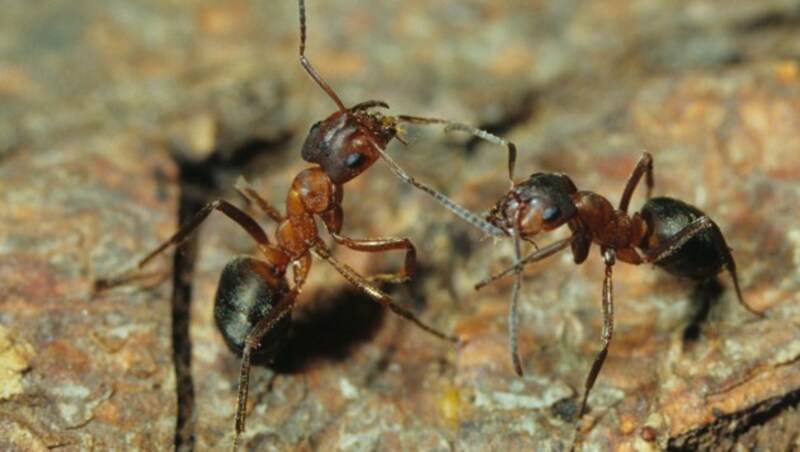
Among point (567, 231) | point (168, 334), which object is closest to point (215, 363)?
point (168, 334)

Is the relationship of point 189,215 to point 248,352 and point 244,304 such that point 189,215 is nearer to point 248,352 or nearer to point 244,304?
point 244,304

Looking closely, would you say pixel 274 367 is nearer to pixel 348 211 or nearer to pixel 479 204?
pixel 348 211

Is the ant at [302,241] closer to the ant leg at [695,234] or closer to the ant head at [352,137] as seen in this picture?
the ant head at [352,137]

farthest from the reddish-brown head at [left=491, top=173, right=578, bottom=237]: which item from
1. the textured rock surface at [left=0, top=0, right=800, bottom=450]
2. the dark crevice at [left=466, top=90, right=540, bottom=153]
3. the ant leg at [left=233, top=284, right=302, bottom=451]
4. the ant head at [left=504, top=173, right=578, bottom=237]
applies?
the dark crevice at [left=466, top=90, right=540, bottom=153]

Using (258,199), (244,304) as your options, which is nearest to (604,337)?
(244,304)

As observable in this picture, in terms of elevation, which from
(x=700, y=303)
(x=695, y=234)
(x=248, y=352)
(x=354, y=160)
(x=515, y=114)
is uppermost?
(x=354, y=160)

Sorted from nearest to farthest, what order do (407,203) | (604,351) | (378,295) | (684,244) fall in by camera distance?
(604,351), (684,244), (378,295), (407,203)

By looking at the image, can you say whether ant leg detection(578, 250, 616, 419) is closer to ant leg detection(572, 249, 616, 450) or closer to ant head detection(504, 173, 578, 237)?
ant leg detection(572, 249, 616, 450)
